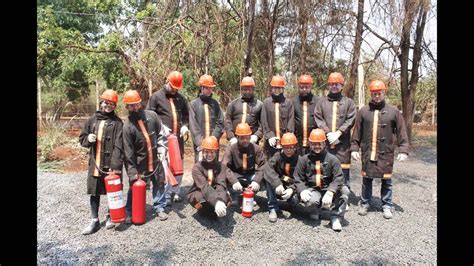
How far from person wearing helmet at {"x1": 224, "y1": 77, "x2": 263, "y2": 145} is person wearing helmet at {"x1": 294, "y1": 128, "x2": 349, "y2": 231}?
1.10 meters

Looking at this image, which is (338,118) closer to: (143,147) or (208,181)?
(208,181)

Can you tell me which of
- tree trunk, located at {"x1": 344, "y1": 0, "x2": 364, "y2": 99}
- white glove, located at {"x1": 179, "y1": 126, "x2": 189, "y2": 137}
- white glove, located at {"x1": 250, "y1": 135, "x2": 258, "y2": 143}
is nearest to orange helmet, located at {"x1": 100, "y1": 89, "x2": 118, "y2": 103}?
white glove, located at {"x1": 179, "y1": 126, "x2": 189, "y2": 137}

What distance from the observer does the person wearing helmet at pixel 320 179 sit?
4.46 metres

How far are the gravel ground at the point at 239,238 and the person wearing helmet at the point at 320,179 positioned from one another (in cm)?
32

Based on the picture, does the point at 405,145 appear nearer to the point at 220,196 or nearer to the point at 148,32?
the point at 220,196

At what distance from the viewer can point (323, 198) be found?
436 centimetres

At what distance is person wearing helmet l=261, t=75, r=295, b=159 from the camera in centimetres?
536

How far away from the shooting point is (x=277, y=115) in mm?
5363

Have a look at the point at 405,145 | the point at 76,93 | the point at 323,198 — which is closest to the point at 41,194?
the point at 323,198

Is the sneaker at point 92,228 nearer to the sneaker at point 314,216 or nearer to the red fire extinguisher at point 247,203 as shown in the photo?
the red fire extinguisher at point 247,203

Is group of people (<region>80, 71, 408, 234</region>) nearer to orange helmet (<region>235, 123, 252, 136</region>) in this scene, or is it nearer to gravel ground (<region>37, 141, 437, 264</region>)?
orange helmet (<region>235, 123, 252, 136</region>)

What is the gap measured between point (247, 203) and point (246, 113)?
1514mm

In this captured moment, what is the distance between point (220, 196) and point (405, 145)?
2.79 meters

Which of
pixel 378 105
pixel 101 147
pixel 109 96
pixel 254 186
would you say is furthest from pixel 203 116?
pixel 378 105
